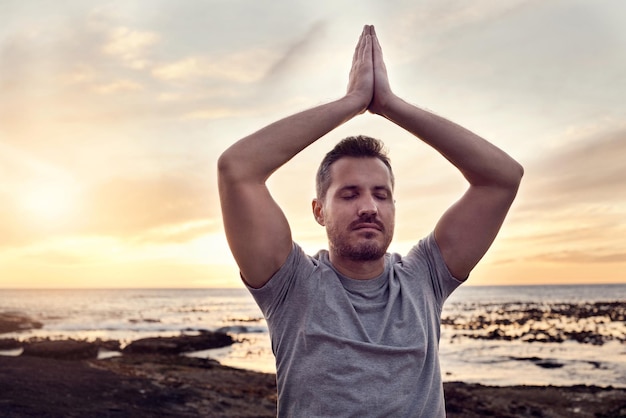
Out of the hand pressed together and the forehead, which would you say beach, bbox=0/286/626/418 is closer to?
the forehead

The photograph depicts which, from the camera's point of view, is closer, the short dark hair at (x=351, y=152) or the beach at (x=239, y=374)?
the short dark hair at (x=351, y=152)

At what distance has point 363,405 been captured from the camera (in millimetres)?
2189

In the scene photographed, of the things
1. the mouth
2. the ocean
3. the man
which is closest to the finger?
the man

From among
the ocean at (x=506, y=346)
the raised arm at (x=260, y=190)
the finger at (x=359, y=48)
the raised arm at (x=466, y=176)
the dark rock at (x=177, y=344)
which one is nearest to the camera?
the raised arm at (x=260, y=190)

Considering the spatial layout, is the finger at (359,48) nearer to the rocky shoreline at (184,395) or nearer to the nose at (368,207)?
the nose at (368,207)

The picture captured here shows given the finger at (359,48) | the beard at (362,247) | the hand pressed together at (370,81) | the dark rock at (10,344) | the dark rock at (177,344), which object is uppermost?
the finger at (359,48)

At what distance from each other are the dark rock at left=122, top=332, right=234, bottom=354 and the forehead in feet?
81.9

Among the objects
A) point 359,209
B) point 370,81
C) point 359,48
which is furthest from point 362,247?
point 359,48

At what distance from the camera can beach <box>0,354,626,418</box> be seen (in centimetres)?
1112

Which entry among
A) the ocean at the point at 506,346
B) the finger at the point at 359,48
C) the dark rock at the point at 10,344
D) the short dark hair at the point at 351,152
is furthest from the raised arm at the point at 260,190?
the dark rock at the point at 10,344

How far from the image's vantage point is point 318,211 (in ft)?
9.32

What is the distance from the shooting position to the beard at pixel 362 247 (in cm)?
247

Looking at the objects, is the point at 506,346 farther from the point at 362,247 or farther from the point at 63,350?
the point at 362,247

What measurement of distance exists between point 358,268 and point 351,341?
39 cm
